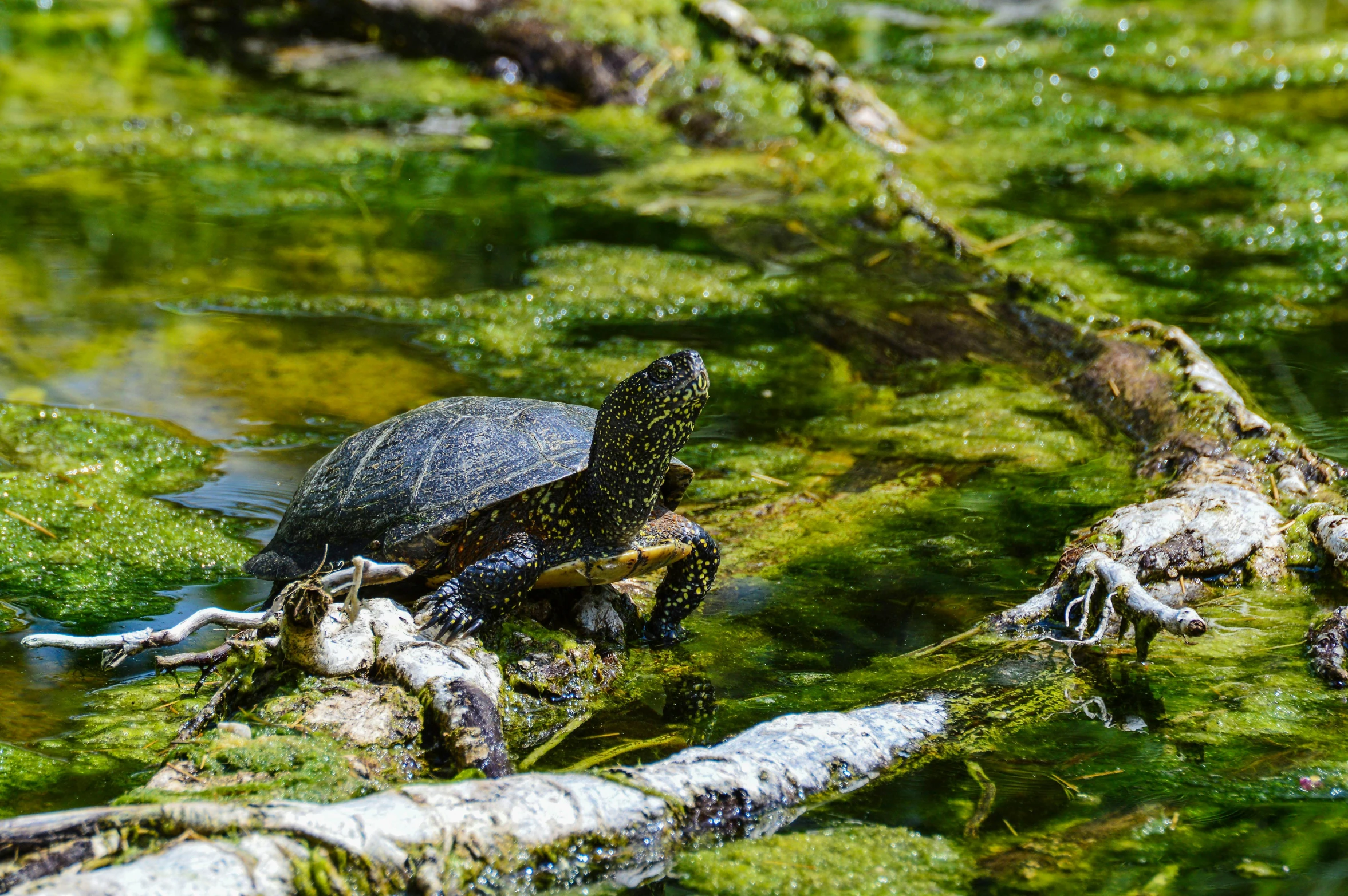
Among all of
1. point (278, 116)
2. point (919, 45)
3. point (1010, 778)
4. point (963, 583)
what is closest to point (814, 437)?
point (963, 583)

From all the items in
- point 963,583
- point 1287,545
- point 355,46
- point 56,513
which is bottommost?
point 56,513

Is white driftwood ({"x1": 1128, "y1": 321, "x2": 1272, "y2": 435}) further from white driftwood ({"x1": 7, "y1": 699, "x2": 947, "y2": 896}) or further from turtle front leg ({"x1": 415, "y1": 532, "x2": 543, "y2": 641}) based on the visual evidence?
turtle front leg ({"x1": 415, "y1": 532, "x2": 543, "y2": 641})

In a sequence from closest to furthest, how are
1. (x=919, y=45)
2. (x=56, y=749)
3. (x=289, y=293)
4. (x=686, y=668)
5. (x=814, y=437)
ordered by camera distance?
(x=56, y=749) → (x=686, y=668) → (x=814, y=437) → (x=289, y=293) → (x=919, y=45)

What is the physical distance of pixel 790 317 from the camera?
234 inches

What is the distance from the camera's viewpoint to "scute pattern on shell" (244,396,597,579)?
10.3 ft

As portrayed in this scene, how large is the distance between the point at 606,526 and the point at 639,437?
0.27m

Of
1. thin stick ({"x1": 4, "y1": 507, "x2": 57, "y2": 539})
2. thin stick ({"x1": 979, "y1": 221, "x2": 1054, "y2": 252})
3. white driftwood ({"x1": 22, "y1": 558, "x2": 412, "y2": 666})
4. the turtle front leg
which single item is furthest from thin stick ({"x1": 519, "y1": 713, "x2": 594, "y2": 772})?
thin stick ({"x1": 979, "y1": 221, "x2": 1054, "y2": 252})

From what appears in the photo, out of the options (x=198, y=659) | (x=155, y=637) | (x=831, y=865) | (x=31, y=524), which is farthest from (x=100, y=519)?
(x=831, y=865)

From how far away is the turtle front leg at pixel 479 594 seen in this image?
2.83 metres

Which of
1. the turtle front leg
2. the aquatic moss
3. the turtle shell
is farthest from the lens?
the aquatic moss

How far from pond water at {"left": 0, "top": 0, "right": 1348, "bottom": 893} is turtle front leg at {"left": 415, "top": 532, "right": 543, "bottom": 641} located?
1.33 ft

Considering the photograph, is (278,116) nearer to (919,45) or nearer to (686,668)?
(919,45)

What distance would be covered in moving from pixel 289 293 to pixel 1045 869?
5108 millimetres

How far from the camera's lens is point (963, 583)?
3518mm
